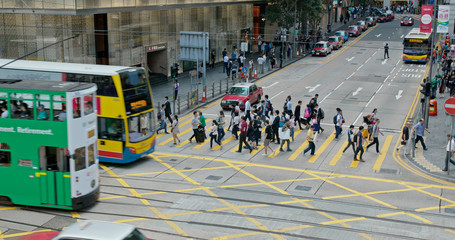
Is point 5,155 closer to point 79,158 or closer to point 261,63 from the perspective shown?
point 79,158

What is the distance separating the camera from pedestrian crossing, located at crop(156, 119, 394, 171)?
72.3 ft

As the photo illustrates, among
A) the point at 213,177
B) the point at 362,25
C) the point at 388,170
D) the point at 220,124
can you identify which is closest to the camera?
the point at 213,177

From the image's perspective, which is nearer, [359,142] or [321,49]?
[359,142]

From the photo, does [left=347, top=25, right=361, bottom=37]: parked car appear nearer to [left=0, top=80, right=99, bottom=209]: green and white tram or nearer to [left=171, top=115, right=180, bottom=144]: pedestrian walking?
[left=171, top=115, right=180, bottom=144]: pedestrian walking

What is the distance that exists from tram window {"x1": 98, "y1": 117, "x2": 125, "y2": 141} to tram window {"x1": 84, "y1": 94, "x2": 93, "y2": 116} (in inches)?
168

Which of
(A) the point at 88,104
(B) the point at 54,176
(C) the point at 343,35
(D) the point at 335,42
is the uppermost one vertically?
(C) the point at 343,35

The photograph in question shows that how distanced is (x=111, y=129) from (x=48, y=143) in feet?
16.5

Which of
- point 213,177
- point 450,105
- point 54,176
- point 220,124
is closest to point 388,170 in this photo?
point 450,105

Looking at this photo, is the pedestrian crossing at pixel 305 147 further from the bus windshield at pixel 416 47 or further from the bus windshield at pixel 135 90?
the bus windshield at pixel 416 47

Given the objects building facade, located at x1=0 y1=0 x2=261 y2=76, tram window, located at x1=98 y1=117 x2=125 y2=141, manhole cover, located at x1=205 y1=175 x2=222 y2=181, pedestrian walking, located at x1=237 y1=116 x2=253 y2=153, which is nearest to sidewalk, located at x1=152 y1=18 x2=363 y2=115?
building facade, located at x1=0 y1=0 x2=261 y2=76

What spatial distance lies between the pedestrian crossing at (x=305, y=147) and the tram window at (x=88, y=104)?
8079 millimetres

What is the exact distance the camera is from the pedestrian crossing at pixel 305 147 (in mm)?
22047

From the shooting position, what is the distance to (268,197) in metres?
17.2

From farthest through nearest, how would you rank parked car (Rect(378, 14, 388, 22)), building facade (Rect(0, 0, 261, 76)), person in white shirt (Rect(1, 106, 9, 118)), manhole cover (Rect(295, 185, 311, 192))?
parked car (Rect(378, 14, 388, 22)), building facade (Rect(0, 0, 261, 76)), manhole cover (Rect(295, 185, 311, 192)), person in white shirt (Rect(1, 106, 9, 118))
